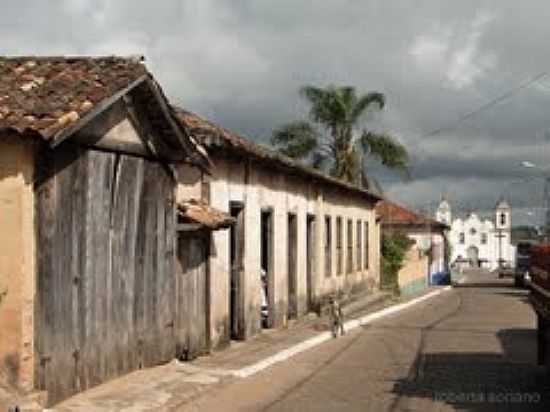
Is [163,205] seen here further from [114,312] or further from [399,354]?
[399,354]

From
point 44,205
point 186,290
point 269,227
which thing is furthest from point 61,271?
point 269,227

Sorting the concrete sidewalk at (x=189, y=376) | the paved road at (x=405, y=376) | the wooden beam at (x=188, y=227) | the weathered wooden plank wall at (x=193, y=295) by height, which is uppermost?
the wooden beam at (x=188, y=227)

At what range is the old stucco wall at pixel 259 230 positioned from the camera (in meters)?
17.8

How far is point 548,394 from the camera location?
12.9 metres

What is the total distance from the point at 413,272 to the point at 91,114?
41.7 meters

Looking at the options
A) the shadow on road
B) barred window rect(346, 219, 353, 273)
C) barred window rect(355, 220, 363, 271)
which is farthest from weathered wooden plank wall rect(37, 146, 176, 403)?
barred window rect(355, 220, 363, 271)

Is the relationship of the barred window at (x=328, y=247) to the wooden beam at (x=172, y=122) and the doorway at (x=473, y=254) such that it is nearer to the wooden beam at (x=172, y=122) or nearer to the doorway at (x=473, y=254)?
the wooden beam at (x=172, y=122)

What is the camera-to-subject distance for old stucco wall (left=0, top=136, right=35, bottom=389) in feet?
34.1

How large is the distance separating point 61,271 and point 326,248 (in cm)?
1890

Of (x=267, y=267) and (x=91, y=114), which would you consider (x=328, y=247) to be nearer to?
(x=267, y=267)

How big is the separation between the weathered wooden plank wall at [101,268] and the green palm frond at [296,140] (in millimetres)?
28427

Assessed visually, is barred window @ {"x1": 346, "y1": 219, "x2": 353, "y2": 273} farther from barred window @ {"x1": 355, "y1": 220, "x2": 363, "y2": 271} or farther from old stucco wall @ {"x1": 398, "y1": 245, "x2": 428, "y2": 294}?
old stucco wall @ {"x1": 398, "y1": 245, "x2": 428, "y2": 294}

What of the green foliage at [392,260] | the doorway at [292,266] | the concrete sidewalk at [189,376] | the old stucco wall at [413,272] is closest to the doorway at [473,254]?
the old stucco wall at [413,272]

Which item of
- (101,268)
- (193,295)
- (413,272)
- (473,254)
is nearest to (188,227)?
(193,295)
